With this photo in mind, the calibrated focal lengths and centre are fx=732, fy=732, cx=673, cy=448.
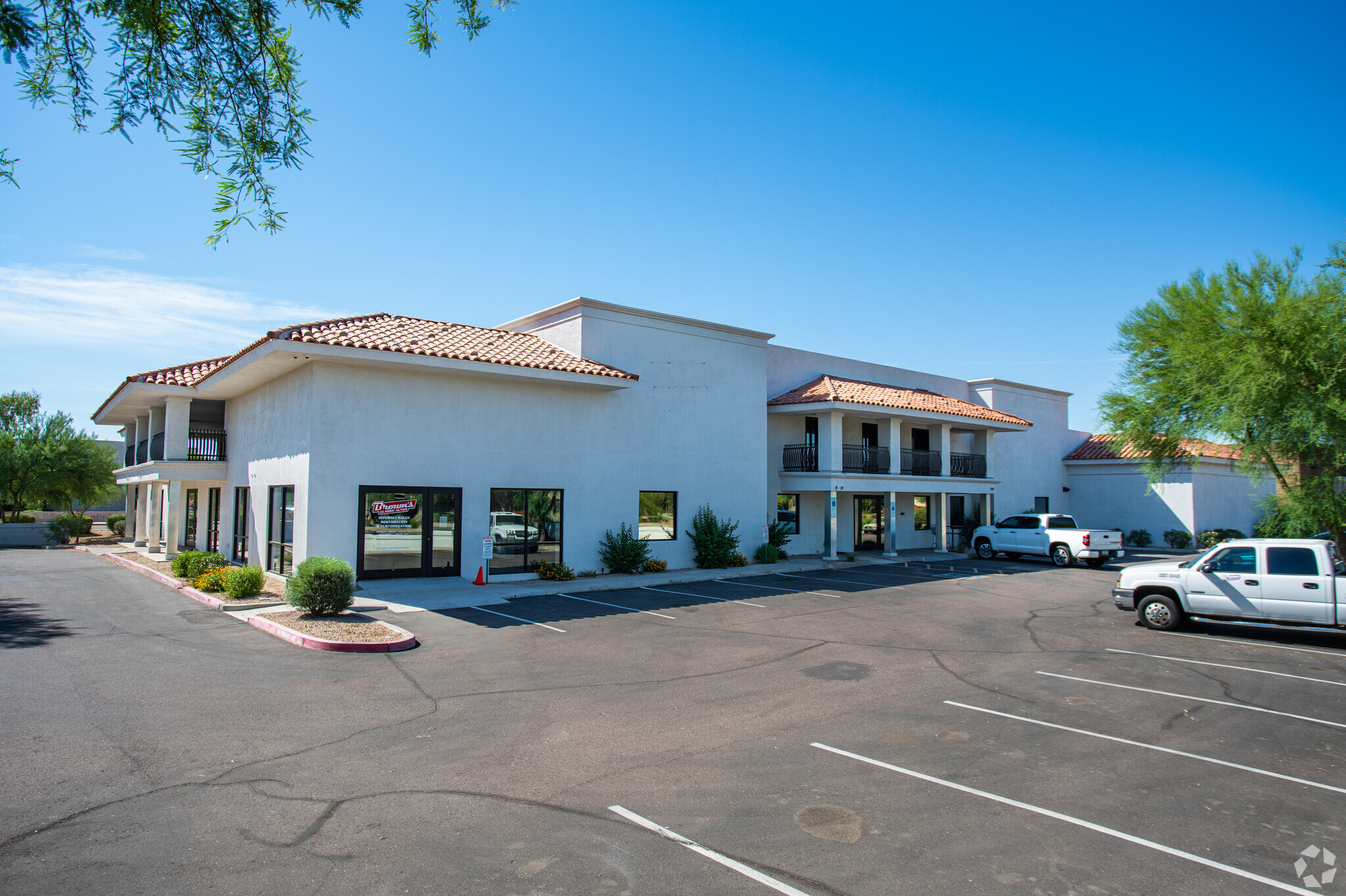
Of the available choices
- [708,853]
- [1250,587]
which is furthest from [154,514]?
[1250,587]

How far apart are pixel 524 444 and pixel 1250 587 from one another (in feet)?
51.8

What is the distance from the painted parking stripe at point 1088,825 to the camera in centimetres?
485

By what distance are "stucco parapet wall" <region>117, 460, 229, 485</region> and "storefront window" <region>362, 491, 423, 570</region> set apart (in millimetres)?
10477

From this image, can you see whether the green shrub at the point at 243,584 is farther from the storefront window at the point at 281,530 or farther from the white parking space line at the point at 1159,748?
the white parking space line at the point at 1159,748

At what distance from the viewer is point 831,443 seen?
1057 inches

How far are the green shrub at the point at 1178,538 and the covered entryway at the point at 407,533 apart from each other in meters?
33.1

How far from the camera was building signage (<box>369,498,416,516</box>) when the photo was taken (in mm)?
17234

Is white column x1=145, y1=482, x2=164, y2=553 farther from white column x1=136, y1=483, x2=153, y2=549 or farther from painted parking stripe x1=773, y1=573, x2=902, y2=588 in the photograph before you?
painted parking stripe x1=773, y1=573, x2=902, y2=588

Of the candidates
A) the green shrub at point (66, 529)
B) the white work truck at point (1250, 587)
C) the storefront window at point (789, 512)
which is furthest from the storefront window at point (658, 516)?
the green shrub at point (66, 529)

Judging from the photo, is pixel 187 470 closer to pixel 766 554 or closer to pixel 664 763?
pixel 766 554

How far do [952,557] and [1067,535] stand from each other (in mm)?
4397

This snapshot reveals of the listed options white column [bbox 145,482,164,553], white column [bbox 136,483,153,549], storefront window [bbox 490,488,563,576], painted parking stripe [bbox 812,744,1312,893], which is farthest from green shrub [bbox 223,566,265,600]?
white column [bbox 136,483,153,549]

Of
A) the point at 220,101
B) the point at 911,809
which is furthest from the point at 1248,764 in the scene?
the point at 220,101

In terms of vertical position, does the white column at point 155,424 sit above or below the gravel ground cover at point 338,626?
above
